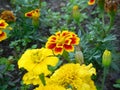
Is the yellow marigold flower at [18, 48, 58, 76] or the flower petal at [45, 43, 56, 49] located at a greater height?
the yellow marigold flower at [18, 48, 58, 76]

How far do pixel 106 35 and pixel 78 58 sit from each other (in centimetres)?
75

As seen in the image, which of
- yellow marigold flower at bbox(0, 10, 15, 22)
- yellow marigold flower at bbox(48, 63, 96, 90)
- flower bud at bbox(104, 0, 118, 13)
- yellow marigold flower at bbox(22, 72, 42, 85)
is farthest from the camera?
yellow marigold flower at bbox(0, 10, 15, 22)

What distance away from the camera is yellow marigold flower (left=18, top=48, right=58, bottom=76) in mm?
1224

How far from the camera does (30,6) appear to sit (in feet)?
8.80

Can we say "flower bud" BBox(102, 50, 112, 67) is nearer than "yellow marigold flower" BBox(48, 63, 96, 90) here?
No

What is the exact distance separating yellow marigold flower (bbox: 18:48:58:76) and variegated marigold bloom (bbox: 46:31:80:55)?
14.3 inches

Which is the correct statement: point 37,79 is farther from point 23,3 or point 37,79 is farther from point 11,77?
point 23,3

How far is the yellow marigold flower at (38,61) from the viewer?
4.01 feet

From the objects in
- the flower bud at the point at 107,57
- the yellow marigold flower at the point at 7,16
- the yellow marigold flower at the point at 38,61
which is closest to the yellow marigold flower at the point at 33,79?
the yellow marigold flower at the point at 38,61

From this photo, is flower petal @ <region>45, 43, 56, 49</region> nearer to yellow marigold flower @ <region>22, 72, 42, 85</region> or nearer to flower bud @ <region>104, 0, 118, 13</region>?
yellow marigold flower @ <region>22, 72, 42, 85</region>

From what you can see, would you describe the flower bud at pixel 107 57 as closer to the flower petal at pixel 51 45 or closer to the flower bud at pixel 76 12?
the flower petal at pixel 51 45

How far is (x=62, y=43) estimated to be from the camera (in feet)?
5.48

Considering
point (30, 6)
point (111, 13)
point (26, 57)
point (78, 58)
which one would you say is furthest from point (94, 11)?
point (26, 57)

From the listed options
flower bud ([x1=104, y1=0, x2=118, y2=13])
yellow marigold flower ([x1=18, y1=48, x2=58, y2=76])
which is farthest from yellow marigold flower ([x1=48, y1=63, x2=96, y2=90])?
flower bud ([x1=104, y1=0, x2=118, y2=13])
